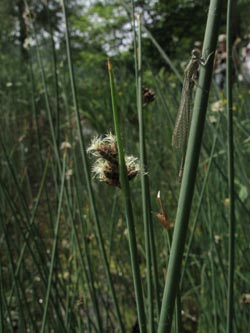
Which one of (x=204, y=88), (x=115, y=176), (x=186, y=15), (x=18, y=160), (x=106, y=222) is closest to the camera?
(x=204, y=88)

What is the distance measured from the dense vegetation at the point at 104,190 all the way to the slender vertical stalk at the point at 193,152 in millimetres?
79

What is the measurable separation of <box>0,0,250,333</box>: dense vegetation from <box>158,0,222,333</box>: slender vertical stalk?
79mm

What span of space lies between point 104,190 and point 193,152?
1754 millimetres

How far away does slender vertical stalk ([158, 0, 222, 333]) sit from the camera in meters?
0.31

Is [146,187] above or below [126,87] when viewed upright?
below

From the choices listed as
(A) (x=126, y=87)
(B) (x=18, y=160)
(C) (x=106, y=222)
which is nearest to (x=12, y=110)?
(B) (x=18, y=160)

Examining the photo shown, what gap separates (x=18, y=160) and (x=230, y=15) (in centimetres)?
251

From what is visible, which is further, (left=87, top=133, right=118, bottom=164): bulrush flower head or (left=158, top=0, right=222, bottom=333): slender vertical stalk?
(left=87, top=133, right=118, bottom=164): bulrush flower head

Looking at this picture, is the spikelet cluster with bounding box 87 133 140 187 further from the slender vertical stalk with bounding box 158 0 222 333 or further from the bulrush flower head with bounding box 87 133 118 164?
the slender vertical stalk with bounding box 158 0 222 333

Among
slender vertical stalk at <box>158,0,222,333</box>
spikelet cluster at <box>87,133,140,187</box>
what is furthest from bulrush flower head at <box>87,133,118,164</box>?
slender vertical stalk at <box>158,0,222,333</box>

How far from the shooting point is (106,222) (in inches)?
72.1

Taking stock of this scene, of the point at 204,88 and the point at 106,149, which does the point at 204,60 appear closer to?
the point at 204,88

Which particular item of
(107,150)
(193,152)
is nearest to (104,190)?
(107,150)

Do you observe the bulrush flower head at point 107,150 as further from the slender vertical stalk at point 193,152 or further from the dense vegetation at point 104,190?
the slender vertical stalk at point 193,152
